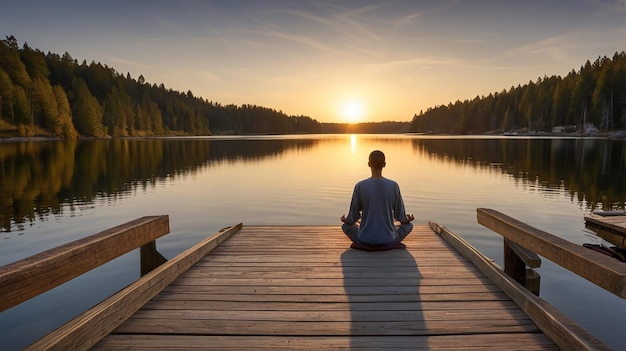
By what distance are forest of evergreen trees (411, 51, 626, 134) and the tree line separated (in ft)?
383

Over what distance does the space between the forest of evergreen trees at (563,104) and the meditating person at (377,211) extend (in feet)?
317

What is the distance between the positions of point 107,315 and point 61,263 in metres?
0.68

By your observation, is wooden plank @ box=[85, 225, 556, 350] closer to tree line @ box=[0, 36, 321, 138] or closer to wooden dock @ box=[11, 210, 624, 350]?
wooden dock @ box=[11, 210, 624, 350]

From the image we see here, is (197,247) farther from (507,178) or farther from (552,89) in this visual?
(552,89)

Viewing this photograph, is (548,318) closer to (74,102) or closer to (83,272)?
(83,272)

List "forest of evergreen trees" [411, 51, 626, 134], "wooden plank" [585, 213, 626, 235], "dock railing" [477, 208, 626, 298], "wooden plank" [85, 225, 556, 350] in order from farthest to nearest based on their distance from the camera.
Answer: "forest of evergreen trees" [411, 51, 626, 134] → "wooden plank" [585, 213, 626, 235] → "wooden plank" [85, 225, 556, 350] → "dock railing" [477, 208, 626, 298]

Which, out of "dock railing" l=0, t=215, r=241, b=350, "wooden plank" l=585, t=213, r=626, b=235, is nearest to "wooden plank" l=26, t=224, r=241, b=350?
"dock railing" l=0, t=215, r=241, b=350

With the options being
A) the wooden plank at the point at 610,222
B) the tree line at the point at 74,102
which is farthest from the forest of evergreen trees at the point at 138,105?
the wooden plank at the point at 610,222

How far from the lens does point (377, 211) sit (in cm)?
605

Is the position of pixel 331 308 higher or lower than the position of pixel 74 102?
lower

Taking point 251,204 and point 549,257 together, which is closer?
point 549,257

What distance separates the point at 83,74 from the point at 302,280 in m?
148

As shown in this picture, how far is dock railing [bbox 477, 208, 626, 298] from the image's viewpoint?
279cm

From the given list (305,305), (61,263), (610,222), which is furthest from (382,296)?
(610,222)
